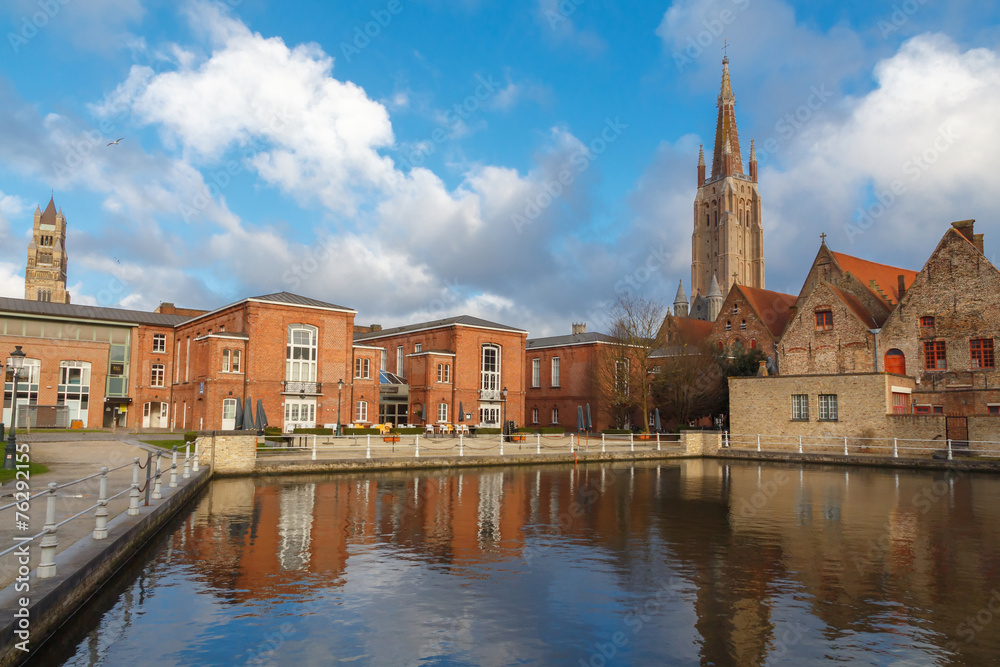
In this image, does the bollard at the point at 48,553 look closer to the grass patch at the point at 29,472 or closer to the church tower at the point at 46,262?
the grass patch at the point at 29,472

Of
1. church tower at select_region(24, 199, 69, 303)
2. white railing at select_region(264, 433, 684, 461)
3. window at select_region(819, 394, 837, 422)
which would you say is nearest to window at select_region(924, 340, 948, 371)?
window at select_region(819, 394, 837, 422)

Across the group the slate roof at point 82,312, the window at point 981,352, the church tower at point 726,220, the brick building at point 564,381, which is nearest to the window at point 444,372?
the brick building at point 564,381

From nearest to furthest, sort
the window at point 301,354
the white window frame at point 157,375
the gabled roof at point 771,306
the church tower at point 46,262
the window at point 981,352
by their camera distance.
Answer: the window at point 981,352 → the window at point 301,354 → the white window frame at point 157,375 → the gabled roof at point 771,306 → the church tower at point 46,262

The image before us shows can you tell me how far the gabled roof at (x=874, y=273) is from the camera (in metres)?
45.7

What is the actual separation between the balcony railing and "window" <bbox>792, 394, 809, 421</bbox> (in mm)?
27622

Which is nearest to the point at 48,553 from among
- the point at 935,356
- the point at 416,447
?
the point at 416,447

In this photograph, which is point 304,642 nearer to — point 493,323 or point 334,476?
point 334,476

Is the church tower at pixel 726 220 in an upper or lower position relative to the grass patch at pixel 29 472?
upper

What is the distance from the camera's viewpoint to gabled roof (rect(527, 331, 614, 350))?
53.2m

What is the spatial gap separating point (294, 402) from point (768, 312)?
3745cm

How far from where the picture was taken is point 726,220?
336 feet

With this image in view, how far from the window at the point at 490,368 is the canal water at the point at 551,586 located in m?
33.4

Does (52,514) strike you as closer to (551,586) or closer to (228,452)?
(551,586)

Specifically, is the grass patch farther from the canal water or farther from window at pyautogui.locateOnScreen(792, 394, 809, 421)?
window at pyautogui.locateOnScreen(792, 394, 809, 421)
